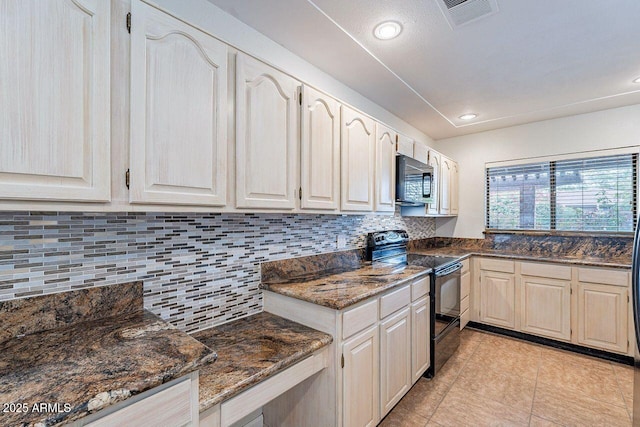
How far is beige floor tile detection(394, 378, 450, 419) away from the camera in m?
2.04

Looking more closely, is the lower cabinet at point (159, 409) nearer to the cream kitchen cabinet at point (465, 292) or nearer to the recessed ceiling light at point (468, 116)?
the cream kitchen cabinet at point (465, 292)

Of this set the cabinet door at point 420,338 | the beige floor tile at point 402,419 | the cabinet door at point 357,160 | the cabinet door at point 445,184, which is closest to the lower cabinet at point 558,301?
the cabinet door at point 445,184

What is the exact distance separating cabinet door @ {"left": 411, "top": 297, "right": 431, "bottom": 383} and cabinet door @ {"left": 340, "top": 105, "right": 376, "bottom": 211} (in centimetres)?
85

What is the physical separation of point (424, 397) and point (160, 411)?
200cm

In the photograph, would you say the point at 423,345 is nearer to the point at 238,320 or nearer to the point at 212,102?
the point at 238,320

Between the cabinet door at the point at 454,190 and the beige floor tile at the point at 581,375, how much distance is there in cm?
184

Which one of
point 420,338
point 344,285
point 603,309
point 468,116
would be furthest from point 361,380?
point 468,116

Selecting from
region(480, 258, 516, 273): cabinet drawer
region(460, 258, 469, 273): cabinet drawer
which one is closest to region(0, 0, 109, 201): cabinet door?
region(460, 258, 469, 273): cabinet drawer

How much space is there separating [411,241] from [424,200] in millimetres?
889

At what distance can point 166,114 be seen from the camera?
3.57 feet

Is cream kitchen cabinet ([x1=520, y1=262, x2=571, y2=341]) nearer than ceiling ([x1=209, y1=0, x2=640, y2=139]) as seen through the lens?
No

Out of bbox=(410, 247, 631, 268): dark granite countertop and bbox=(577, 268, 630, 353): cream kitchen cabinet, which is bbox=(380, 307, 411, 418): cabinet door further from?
bbox=(577, 268, 630, 353): cream kitchen cabinet

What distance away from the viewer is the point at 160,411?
2.70ft

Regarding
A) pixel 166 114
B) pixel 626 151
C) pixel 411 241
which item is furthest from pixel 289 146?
pixel 626 151
